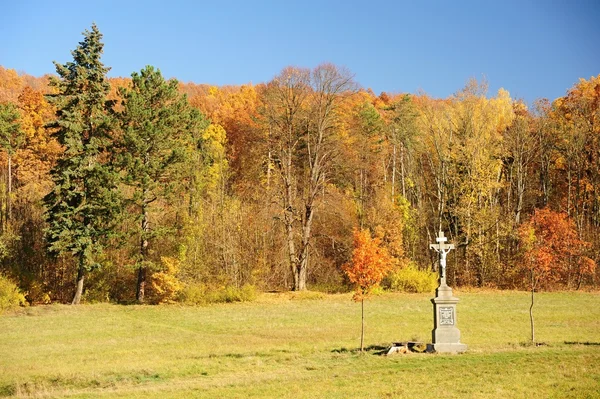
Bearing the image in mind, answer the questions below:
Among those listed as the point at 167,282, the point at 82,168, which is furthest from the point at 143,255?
the point at 82,168

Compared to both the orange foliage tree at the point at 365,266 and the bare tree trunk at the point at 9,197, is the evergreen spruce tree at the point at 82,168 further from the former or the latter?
the orange foliage tree at the point at 365,266

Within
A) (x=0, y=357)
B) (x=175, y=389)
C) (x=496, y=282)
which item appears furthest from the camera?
(x=496, y=282)

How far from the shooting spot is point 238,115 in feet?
212

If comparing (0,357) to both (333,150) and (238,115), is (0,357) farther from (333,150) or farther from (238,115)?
(238,115)

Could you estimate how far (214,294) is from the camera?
39.7 meters

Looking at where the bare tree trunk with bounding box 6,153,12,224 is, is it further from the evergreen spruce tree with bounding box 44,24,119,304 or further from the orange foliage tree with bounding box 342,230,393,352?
the orange foliage tree with bounding box 342,230,393,352

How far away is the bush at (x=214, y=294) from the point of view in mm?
39125

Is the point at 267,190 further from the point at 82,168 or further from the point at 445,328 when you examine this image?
the point at 445,328

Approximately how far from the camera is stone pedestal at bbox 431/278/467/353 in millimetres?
20797

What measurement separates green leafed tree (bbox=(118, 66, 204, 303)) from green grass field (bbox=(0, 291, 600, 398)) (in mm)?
4981

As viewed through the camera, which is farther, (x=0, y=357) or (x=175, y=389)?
(x=0, y=357)

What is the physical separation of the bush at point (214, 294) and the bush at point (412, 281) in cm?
991

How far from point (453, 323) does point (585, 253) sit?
92.0 ft

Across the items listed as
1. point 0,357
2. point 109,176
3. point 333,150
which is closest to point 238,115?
point 333,150
